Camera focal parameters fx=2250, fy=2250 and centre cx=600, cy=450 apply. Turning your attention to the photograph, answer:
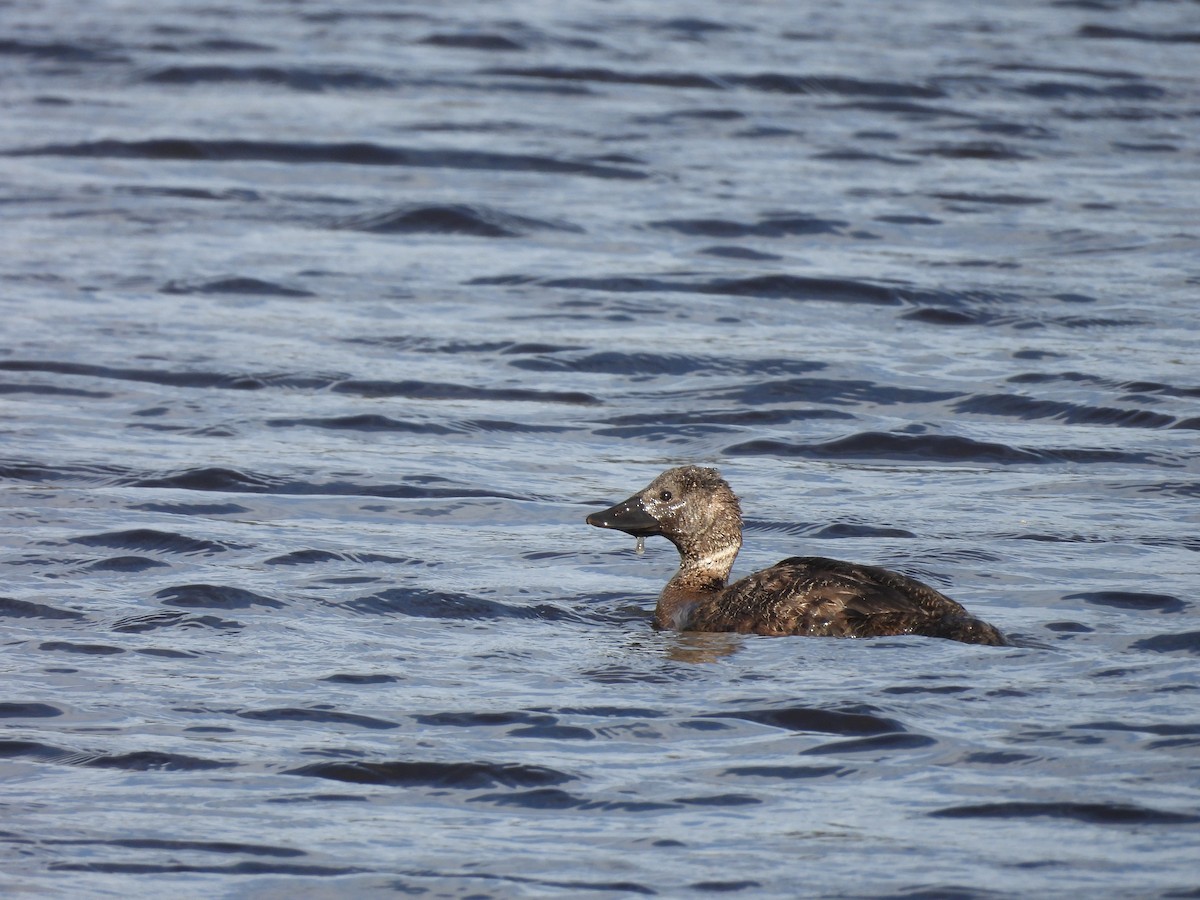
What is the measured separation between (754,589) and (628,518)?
95 centimetres

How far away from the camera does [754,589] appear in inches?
365

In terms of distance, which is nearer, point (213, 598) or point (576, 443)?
point (213, 598)

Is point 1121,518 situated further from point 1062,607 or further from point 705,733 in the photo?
point 705,733

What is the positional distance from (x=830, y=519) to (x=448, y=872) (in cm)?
480

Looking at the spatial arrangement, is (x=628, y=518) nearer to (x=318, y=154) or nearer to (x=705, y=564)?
(x=705, y=564)

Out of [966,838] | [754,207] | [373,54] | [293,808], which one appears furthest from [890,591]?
[373,54]

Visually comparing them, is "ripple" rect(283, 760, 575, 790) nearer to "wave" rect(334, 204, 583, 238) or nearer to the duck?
the duck

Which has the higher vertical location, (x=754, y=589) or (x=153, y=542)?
(x=754, y=589)

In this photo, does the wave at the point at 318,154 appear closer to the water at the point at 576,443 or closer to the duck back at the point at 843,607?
the water at the point at 576,443

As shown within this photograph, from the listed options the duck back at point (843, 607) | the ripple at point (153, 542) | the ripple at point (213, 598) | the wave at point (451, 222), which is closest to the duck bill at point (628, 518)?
the duck back at point (843, 607)

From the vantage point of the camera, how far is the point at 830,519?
1112 cm

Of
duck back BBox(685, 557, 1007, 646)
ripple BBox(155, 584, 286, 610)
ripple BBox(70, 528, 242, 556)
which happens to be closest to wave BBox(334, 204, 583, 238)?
ripple BBox(70, 528, 242, 556)

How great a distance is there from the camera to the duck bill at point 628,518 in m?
10.0

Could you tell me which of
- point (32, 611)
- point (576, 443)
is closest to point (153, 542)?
point (32, 611)
